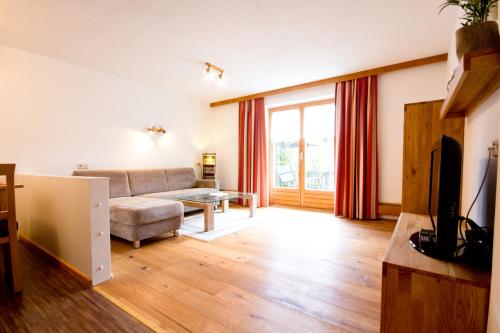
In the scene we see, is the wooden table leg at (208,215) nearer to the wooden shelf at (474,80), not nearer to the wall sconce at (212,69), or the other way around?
the wall sconce at (212,69)

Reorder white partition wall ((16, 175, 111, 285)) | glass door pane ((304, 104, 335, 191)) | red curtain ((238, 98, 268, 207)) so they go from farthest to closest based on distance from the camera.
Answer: red curtain ((238, 98, 268, 207))
glass door pane ((304, 104, 335, 191))
white partition wall ((16, 175, 111, 285))

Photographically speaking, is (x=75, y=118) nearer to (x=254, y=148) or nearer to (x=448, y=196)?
(x=254, y=148)

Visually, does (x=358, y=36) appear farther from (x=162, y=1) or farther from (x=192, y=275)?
(x=192, y=275)

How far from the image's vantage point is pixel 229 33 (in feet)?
8.05

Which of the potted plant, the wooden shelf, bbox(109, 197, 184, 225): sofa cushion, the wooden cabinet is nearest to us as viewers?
the wooden shelf

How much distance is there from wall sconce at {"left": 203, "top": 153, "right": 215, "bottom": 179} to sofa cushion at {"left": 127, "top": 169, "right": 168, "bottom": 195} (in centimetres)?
110

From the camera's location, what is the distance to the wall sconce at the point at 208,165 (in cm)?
499

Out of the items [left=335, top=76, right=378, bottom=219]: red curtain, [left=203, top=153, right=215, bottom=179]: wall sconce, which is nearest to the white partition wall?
[left=203, top=153, right=215, bottom=179]: wall sconce

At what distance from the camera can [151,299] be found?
1508mm

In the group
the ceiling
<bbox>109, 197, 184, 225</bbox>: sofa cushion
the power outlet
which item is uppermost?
the ceiling

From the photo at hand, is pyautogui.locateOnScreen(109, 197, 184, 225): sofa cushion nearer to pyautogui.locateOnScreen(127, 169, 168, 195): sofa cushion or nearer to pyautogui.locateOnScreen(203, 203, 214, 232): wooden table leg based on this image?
pyautogui.locateOnScreen(203, 203, 214, 232): wooden table leg

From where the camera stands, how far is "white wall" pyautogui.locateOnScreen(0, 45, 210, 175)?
274 cm

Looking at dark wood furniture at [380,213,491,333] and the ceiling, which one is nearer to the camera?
dark wood furniture at [380,213,491,333]

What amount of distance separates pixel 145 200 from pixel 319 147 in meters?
3.08
